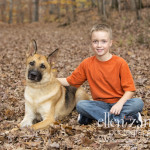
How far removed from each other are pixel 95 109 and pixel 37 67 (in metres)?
1.46

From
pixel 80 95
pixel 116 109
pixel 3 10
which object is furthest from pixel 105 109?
pixel 3 10

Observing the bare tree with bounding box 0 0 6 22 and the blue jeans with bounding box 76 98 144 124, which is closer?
the blue jeans with bounding box 76 98 144 124

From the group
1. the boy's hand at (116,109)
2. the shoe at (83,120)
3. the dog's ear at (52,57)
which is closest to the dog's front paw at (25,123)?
the shoe at (83,120)

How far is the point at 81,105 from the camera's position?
4836 mm

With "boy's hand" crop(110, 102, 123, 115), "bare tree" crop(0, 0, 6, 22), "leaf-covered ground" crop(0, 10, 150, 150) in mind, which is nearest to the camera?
"leaf-covered ground" crop(0, 10, 150, 150)

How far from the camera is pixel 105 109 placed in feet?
15.7

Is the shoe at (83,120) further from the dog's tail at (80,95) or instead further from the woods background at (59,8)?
the woods background at (59,8)

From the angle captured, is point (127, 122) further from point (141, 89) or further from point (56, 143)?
point (141, 89)

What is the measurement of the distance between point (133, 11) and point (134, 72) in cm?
1101

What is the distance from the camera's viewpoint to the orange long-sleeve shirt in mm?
4617

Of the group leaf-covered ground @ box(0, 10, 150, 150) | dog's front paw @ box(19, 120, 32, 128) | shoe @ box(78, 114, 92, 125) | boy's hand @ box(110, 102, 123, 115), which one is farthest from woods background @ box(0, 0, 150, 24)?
dog's front paw @ box(19, 120, 32, 128)

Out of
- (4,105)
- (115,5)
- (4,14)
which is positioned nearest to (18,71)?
(4,105)

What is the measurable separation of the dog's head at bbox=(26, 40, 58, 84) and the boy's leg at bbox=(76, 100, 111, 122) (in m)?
0.96

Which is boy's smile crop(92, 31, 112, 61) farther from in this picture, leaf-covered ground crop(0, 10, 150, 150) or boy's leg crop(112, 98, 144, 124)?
leaf-covered ground crop(0, 10, 150, 150)
